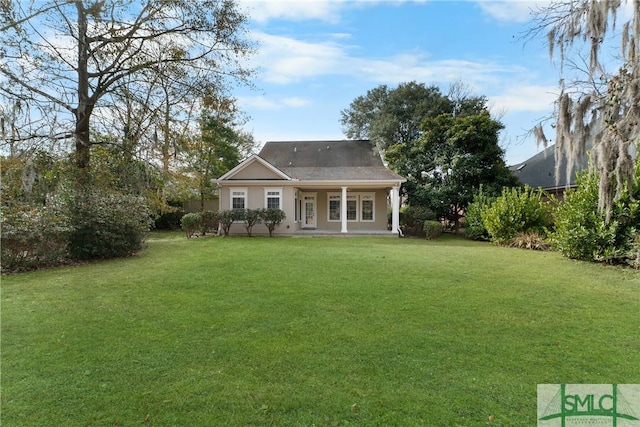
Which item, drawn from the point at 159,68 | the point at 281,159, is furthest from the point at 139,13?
the point at 281,159

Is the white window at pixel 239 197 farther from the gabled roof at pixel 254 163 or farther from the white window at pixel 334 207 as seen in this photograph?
the white window at pixel 334 207

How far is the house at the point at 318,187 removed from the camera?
17.1 metres

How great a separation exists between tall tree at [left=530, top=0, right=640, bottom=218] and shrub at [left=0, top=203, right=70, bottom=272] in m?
10.8

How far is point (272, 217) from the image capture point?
16.3 m

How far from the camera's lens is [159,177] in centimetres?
1141

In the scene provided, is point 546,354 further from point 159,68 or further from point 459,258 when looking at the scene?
point 159,68

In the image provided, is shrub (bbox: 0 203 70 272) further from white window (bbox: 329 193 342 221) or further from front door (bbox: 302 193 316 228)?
white window (bbox: 329 193 342 221)

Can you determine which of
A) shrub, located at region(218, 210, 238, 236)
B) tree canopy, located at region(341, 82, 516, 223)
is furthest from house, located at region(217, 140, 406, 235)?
tree canopy, located at region(341, 82, 516, 223)

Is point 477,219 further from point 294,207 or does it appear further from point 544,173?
point 294,207

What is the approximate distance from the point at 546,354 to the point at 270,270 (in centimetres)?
553

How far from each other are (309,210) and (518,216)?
10656 mm

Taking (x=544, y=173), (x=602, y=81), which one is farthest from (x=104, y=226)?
(x=544, y=173)

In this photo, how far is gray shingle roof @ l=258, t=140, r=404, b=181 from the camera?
63.4ft

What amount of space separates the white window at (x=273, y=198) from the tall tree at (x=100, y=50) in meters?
7.48
